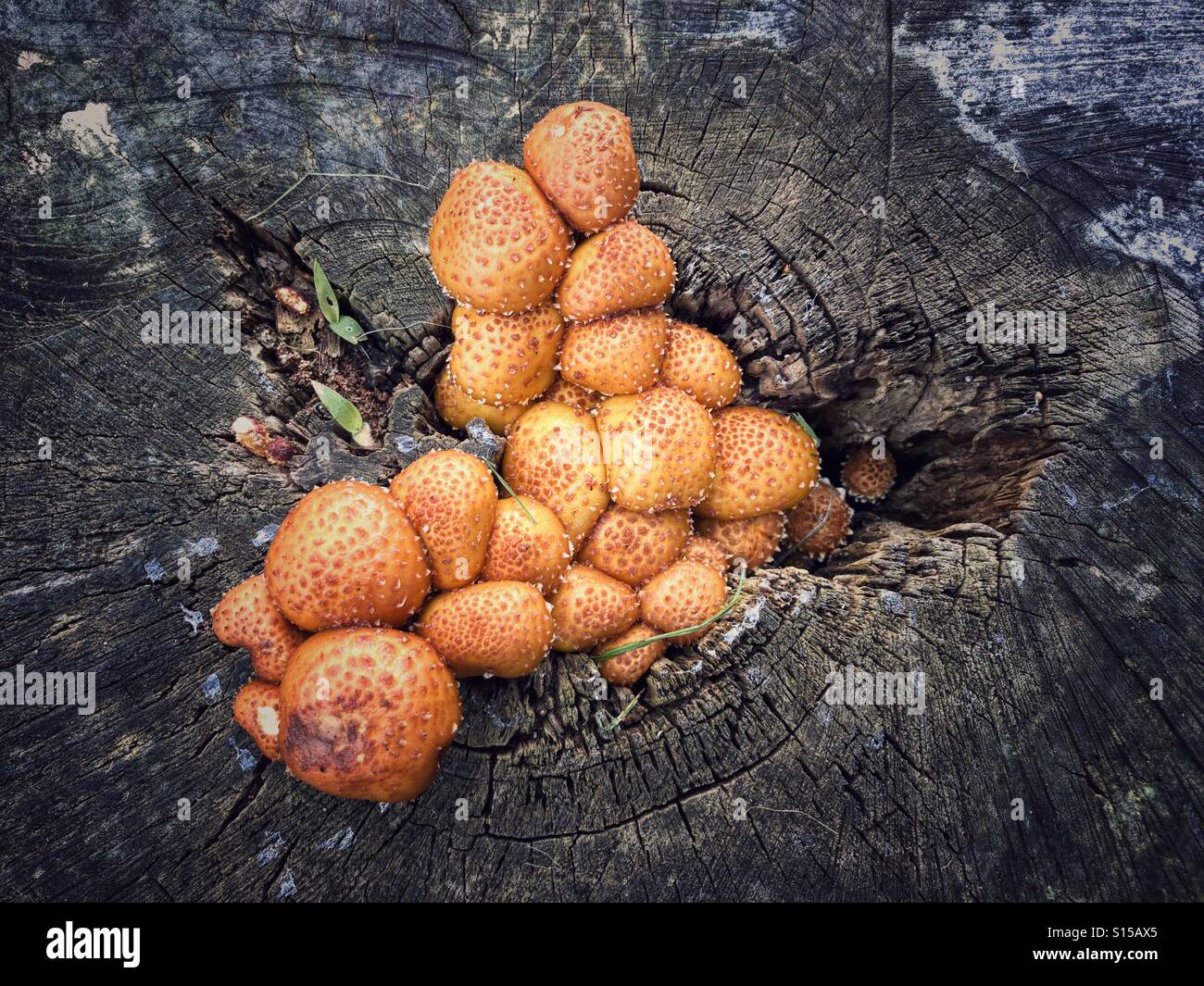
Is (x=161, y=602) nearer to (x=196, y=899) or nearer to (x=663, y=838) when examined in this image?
(x=196, y=899)

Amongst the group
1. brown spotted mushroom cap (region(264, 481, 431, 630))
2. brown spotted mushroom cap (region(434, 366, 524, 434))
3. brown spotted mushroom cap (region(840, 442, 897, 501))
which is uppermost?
brown spotted mushroom cap (region(434, 366, 524, 434))

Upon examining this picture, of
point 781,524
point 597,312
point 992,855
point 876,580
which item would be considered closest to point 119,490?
point 597,312

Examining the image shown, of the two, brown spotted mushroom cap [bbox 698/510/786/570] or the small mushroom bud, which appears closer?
the small mushroom bud

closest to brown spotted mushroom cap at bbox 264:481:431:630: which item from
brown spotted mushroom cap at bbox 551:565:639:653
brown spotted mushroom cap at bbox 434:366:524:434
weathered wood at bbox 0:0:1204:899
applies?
weathered wood at bbox 0:0:1204:899

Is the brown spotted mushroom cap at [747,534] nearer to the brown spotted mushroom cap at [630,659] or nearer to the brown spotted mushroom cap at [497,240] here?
the brown spotted mushroom cap at [630,659]

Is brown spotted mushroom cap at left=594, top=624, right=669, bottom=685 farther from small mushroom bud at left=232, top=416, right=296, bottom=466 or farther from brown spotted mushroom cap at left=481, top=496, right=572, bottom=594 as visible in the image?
small mushroom bud at left=232, top=416, right=296, bottom=466

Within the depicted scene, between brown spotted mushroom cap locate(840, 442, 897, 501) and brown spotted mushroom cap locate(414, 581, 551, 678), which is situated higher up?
brown spotted mushroom cap locate(840, 442, 897, 501)

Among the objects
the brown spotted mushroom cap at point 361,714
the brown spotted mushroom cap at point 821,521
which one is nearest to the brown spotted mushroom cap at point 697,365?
the brown spotted mushroom cap at point 821,521

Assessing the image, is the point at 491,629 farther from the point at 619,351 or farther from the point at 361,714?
the point at 619,351

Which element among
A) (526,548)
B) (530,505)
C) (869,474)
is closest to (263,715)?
(526,548)
